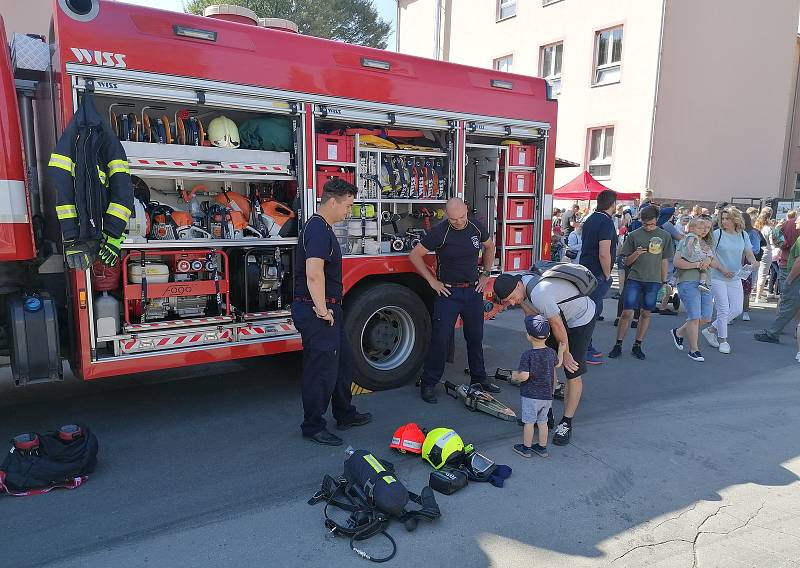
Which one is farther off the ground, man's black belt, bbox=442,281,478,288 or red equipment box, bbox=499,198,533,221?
red equipment box, bbox=499,198,533,221

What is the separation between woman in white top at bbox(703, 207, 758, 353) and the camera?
7484 mm

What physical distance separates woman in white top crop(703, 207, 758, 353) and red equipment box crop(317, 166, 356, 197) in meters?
5.09

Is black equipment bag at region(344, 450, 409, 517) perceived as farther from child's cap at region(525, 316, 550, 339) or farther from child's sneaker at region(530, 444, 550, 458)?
child's cap at region(525, 316, 550, 339)

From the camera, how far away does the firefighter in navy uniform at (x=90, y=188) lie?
370 centimetres

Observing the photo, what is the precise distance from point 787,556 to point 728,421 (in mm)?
2118

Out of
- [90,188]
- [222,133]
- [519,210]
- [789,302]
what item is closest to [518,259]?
[519,210]

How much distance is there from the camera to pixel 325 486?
137 inches

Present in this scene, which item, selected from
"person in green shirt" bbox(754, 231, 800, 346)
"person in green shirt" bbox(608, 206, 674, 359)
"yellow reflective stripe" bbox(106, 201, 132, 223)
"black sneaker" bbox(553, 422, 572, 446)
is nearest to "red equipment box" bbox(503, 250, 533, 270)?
"person in green shirt" bbox(608, 206, 674, 359)

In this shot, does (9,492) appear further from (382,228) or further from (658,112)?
(658,112)

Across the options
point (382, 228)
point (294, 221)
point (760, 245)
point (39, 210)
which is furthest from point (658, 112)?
point (39, 210)

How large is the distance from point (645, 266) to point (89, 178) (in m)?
5.83

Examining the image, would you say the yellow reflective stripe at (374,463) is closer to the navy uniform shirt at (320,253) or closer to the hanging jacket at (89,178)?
the navy uniform shirt at (320,253)

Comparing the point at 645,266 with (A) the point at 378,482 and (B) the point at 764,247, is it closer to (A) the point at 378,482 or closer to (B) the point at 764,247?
(A) the point at 378,482

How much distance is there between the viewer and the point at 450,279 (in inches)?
211
